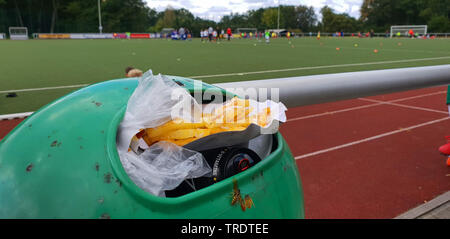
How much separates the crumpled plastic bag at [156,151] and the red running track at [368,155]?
190 centimetres

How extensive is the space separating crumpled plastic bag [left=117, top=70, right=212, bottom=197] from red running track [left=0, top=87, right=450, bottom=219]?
1.90 m

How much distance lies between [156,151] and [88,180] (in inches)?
11.6

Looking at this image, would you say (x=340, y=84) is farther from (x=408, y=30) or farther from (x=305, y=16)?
(x=305, y=16)

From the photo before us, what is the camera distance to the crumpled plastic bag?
1.17 m

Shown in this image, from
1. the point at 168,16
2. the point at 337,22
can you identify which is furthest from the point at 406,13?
the point at 168,16

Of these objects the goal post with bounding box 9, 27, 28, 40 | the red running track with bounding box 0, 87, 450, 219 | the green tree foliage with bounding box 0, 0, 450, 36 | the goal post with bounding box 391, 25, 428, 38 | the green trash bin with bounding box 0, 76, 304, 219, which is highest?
the green tree foliage with bounding box 0, 0, 450, 36

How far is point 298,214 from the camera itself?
148 centimetres

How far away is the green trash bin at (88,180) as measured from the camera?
1055 millimetres

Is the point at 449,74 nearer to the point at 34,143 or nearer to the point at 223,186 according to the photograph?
the point at 223,186

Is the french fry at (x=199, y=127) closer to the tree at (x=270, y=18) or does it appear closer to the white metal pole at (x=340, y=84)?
the white metal pole at (x=340, y=84)

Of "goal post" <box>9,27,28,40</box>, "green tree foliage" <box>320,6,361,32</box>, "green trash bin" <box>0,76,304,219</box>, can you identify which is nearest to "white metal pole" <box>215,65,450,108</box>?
"green trash bin" <box>0,76,304,219</box>

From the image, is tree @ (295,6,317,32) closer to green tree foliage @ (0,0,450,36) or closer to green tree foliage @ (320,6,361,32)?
green tree foliage @ (0,0,450,36)

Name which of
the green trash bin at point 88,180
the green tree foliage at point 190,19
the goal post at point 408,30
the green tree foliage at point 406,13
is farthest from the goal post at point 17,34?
the green tree foliage at point 406,13
